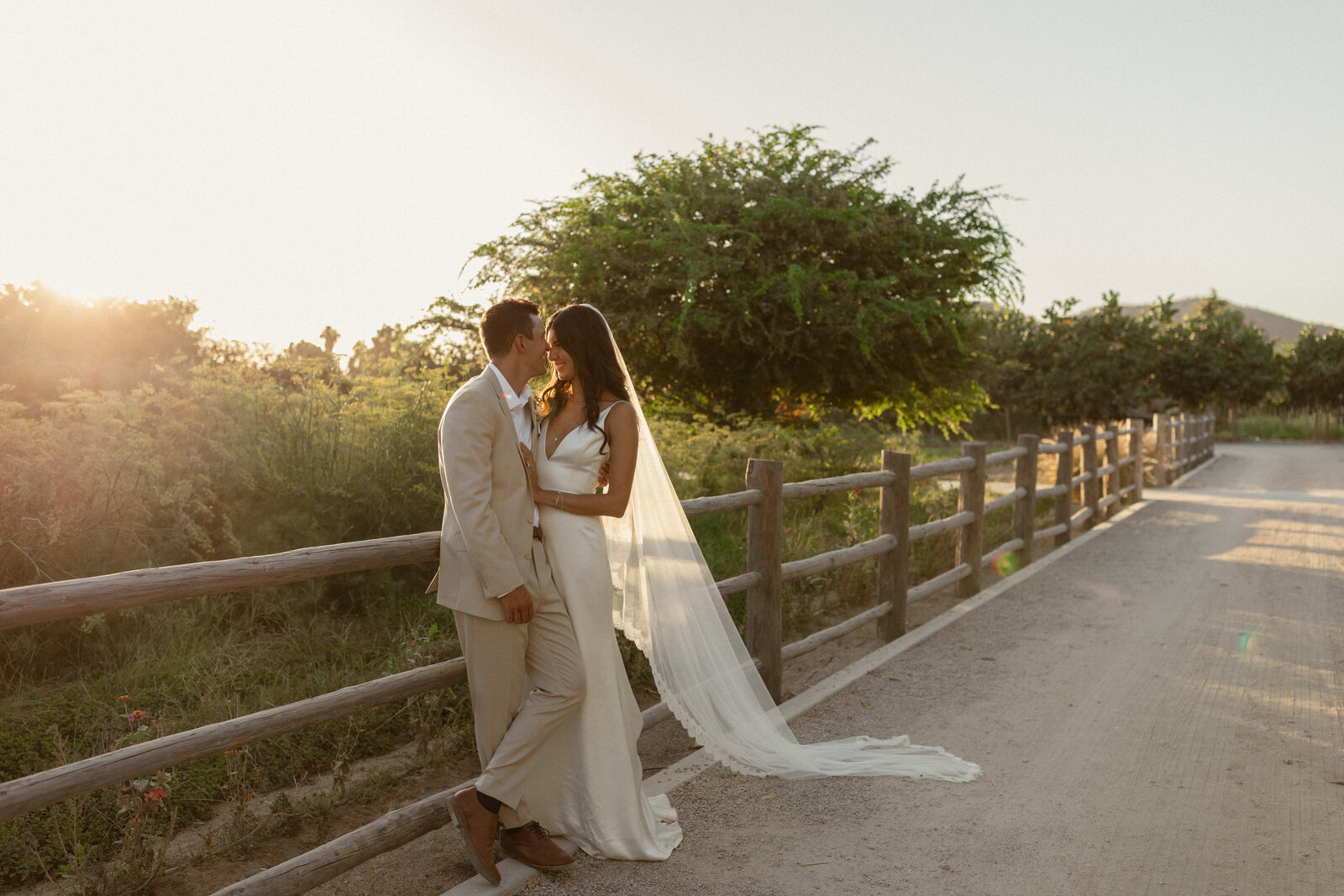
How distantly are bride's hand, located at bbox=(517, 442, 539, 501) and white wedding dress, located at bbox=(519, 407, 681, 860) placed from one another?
51 mm

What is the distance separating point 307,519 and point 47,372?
1340 cm

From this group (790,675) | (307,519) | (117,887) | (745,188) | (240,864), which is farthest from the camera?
(745,188)

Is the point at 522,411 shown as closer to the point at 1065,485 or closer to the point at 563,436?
the point at 563,436

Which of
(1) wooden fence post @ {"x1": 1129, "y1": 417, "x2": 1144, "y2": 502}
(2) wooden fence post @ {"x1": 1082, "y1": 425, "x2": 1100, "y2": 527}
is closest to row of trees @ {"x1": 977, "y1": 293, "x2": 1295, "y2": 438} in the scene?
(1) wooden fence post @ {"x1": 1129, "y1": 417, "x2": 1144, "y2": 502}

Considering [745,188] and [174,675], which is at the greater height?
[745,188]

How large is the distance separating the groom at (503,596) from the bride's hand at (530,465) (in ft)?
0.14

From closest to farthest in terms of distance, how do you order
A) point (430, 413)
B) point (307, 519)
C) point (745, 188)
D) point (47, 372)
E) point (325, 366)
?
point (307, 519) < point (430, 413) < point (325, 366) < point (745, 188) < point (47, 372)

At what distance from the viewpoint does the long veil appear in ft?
13.1

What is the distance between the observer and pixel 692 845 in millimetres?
3654

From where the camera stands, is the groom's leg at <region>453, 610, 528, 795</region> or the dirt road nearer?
the groom's leg at <region>453, 610, 528, 795</region>

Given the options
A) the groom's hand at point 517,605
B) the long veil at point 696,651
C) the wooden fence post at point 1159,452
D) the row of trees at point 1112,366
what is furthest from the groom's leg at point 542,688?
the row of trees at point 1112,366

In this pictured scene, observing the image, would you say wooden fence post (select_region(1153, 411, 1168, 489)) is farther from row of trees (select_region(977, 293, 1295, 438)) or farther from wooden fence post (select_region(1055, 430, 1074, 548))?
row of trees (select_region(977, 293, 1295, 438))

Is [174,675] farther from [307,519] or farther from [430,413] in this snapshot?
[430,413]

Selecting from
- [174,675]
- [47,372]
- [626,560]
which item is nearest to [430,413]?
[174,675]
